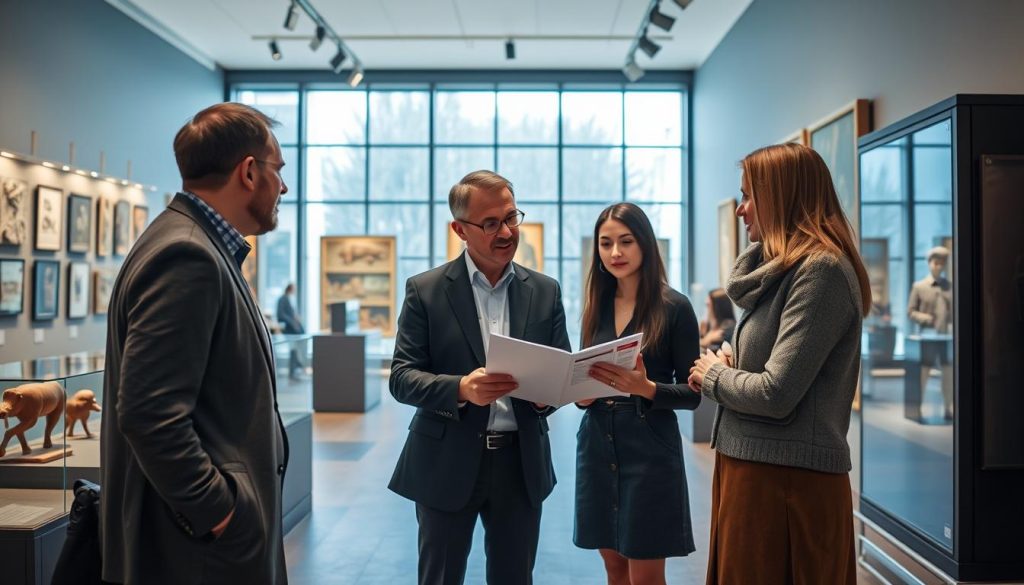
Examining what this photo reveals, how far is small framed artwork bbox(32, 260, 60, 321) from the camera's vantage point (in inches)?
328

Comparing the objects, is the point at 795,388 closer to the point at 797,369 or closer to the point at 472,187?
the point at 797,369

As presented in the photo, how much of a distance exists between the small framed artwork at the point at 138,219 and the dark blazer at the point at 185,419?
978 cm

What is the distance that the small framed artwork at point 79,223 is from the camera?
8.89 meters

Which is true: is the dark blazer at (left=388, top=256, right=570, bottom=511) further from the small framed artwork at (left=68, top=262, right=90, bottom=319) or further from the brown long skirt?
the small framed artwork at (left=68, top=262, right=90, bottom=319)

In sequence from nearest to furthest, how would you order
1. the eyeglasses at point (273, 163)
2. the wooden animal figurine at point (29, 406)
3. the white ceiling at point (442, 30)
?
the eyeglasses at point (273, 163) → the wooden animal figurine at point (29, 406) → the white ceiling at point (442, 30)

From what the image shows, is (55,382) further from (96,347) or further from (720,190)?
(720,190)

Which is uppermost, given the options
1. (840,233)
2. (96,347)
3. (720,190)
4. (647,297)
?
(720,190)

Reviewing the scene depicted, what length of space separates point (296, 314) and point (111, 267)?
13.1ft

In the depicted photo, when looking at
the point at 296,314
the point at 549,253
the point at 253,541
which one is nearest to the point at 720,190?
the point at 549,253

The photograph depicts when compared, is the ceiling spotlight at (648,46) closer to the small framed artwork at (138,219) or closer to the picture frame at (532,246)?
the picture frame at (532,246)

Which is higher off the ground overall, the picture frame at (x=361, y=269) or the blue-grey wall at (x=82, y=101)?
the blue-grey wall at (x=82, y=101)

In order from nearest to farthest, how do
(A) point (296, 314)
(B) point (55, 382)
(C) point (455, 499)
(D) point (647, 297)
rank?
(C) point (455, 499) < (D) point (647, 297) < (B) point (55, 382) < (A) point (296, 314)

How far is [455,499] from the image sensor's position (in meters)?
2.28

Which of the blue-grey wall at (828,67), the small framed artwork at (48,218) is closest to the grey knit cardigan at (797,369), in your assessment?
the blue-grey wall at (828,67)
